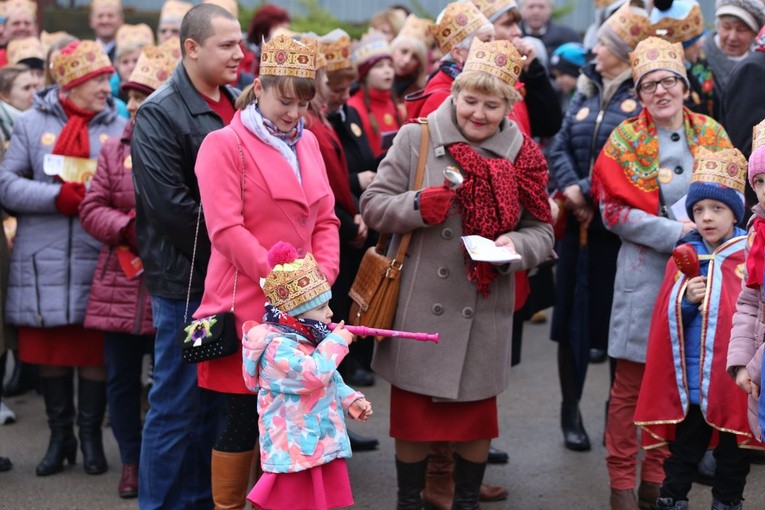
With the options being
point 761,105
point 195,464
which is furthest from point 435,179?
point 761,105

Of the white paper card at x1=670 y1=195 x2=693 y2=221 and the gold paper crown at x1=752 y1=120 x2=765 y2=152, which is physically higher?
the gold paper crown at x1=752 y1=120 x2=765 y2=152

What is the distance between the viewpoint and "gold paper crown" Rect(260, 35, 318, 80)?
4852 mm

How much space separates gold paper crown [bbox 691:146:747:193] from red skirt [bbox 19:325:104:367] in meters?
3.25

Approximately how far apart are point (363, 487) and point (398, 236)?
158 cm

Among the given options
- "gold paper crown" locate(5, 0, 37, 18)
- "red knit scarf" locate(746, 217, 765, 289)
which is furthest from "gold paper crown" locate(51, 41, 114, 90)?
"gold paper crown" locate(5, 0, 37, 18)

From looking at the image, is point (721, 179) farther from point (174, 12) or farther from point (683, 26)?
point (174, 12)

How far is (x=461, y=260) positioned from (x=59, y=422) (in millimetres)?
2601

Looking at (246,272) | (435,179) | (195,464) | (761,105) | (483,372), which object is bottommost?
(195,464)

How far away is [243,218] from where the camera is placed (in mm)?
4844

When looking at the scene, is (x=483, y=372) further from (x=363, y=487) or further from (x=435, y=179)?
(x=363, y=487)

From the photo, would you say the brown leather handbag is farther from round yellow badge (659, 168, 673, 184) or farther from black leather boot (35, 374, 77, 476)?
black leather boot (35, 374, 77, 476)

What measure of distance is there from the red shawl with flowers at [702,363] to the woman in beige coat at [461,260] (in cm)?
62

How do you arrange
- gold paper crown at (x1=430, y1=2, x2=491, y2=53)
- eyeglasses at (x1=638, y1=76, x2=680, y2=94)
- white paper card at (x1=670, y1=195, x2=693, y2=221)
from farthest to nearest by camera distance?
gold paper crown at (x1=430, y1=2, x2=491, y2=53) → eyeglasses at (x1=638, y1=76, x2=680, y2=94) → white paper card at (x1=670, y1=195, x2=693, y2=221)

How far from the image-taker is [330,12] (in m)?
15.5
